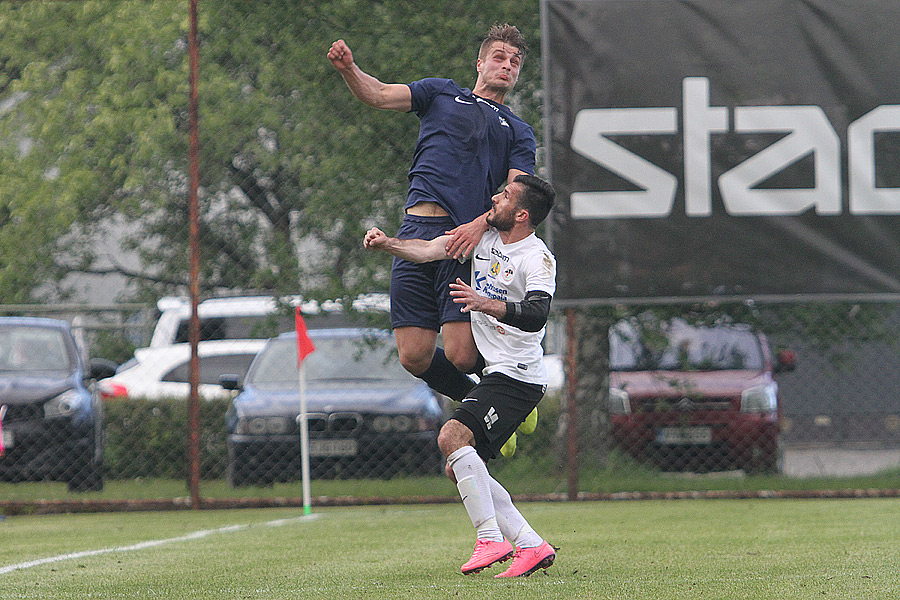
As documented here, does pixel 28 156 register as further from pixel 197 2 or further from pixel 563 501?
pixel 563 501

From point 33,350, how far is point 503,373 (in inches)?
258

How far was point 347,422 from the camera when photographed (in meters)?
9.03

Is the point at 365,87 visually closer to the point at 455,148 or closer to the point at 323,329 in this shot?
the point at 455,148

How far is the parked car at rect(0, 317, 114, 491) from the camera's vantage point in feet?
28.9

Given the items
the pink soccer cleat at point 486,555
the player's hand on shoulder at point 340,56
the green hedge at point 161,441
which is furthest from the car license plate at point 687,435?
the player's hand on shoulder at point 340,56

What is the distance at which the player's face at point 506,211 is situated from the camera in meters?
4.34

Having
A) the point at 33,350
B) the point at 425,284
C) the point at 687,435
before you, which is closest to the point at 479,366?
the point at 425,284

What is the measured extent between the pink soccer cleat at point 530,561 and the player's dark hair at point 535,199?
3.97ft

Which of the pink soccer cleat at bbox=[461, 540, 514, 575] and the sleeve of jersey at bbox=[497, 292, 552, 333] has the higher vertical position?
the sleeve of jersey at bbox=[497, 292, 552, 333]

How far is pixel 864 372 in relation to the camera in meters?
9.45

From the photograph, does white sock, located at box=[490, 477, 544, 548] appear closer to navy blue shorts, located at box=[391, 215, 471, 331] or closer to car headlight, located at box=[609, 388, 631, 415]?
navy blue shorts, located at box=[391, 215, 471, 331]

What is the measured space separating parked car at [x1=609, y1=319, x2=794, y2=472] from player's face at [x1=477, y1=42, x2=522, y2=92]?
4264mm

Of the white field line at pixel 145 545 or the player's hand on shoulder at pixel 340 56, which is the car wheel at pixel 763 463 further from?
the player's hand on shoulder at pixel 340 56

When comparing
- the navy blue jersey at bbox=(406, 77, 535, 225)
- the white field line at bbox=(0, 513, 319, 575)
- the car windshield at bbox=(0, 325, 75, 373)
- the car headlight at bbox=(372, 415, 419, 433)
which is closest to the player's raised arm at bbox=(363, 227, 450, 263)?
the navy blue jersey at bbox=(406, 77, 535, 225)
